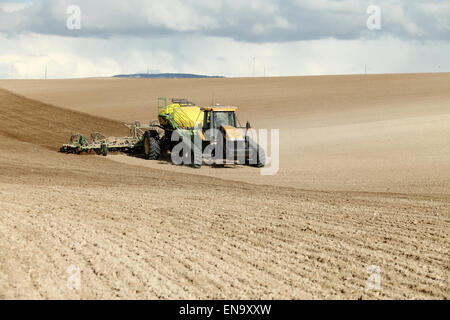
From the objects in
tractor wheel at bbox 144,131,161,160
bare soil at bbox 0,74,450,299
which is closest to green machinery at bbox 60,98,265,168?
tractor wheel at bbox 144,131,161,160

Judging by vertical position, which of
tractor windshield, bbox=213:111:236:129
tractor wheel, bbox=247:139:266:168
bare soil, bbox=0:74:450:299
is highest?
tractor windshield, bbox=213:111:236:129

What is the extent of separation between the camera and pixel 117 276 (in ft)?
24.1

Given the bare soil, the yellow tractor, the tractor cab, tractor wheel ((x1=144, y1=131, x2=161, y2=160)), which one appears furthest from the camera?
tractor wheel ((x1=144, y1=131, x2=161, y2=160))

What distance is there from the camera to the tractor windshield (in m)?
20.0

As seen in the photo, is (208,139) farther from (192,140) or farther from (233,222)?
(233,222)

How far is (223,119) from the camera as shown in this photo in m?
20.1

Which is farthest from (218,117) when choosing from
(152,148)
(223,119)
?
(152,148)

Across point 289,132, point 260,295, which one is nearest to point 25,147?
point 289,132

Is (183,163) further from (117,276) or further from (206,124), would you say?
(117,276)

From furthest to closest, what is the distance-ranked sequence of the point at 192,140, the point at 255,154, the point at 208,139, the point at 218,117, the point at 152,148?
the point at 152,148 → the point at 192,140 → the point at 218,117 → the point at 208,139 → the point at 255,154

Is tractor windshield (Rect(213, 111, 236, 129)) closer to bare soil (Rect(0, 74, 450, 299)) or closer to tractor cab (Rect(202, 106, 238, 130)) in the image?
tractor cab (Rect(202, 106, 238, 130))

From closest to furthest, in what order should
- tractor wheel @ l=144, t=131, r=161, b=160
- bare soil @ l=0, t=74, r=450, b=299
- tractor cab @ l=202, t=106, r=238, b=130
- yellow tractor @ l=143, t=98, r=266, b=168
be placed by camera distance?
bare soil @ l=0, t=74, r=450, b=299 < yellow tractor @ l=143, t=98, r=266, b=168 < tractor cab @ l=202, t=106, r=238, b=130 < tractor wheel @ l=144, t=131, r=161, b=160

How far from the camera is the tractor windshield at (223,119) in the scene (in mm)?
20000

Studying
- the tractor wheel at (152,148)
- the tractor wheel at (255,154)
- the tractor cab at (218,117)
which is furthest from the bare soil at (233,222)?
the tractor cab at (218,117)
